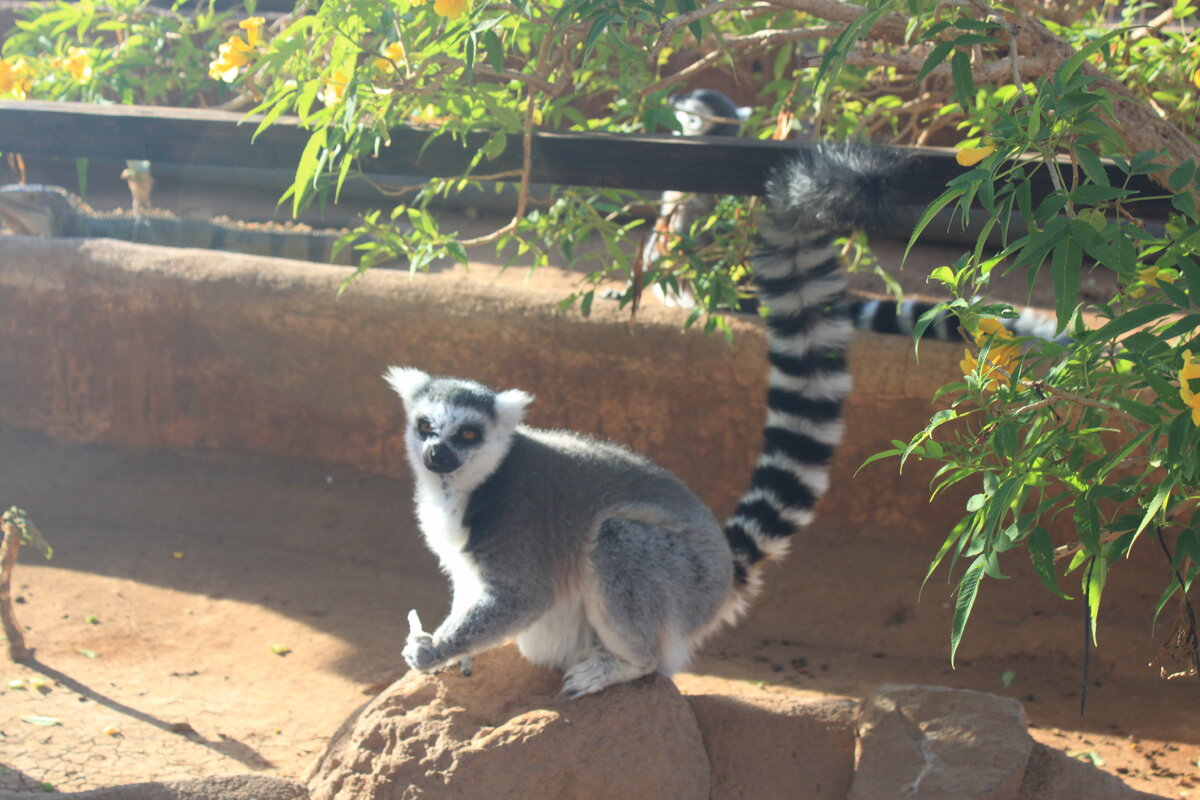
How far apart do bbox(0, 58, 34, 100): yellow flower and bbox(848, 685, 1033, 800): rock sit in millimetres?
4016

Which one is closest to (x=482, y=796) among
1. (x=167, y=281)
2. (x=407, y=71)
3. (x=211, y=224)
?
(x=407, y=71)

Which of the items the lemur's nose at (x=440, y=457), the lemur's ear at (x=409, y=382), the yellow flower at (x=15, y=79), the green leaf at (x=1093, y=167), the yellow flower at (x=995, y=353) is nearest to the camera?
the green leaf at (x=1093, y=167)

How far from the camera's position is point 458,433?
2.93 meters

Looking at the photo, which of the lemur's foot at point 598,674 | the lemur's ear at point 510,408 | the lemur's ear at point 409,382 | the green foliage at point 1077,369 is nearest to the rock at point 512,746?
the lemur's foot at point 598,674

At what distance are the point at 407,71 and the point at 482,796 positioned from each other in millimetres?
1891

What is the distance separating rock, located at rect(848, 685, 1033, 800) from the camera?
2.57 metres

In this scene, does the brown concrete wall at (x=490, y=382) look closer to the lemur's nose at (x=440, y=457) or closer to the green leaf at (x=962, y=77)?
the lemur's nose at (x=440, y=457)

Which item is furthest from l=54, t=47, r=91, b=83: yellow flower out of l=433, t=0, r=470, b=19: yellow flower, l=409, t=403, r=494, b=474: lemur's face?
l=433, t=0, r=470, b=19: yellow flower

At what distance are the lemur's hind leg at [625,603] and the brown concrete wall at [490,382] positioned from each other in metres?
1.77

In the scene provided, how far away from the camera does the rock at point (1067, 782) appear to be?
2561mm

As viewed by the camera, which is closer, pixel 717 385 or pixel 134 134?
pixel 134 134

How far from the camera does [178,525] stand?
206 inches

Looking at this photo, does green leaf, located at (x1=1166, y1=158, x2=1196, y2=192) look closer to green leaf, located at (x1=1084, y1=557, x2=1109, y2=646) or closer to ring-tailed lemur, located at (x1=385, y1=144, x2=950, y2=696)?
green leaf, located at (x1=1084, y1=557, x2=1109, y2=646)

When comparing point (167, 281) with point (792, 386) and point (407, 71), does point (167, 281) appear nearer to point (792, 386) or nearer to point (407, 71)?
point (407, 71)
